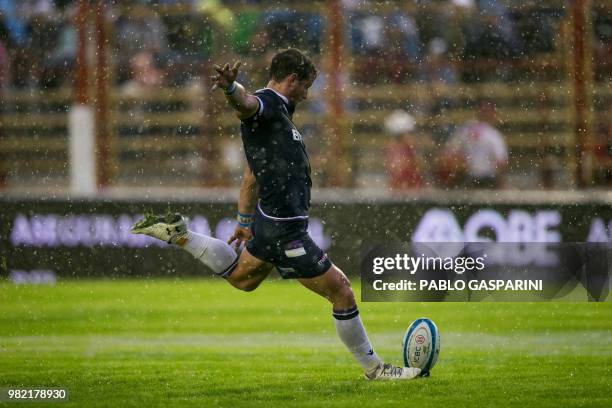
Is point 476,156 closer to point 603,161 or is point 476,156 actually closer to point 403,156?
point 403,156

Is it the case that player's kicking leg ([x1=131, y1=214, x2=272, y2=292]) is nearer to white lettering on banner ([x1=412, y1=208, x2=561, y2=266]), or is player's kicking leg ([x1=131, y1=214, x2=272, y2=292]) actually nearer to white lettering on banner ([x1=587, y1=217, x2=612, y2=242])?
white lettering on banner ([x1=412, y1=208, x2=561, y2=266])

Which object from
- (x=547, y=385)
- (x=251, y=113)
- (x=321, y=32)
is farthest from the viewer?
(x=321, y=32)

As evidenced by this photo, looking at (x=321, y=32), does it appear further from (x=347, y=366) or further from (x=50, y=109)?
(x=347, y=366)

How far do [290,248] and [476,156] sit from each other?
8849 millimetres

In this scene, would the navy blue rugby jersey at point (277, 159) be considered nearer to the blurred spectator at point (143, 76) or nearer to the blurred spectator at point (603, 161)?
the blurred spectator at point (603, 161)

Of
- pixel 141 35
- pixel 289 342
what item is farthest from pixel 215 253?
pixel 141 35

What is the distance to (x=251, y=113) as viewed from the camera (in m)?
7.17

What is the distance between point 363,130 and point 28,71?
14.9 ft

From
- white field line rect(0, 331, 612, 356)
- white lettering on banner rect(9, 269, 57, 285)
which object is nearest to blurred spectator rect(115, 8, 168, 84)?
white lettering on banner rect(9, 269, 57, 285)

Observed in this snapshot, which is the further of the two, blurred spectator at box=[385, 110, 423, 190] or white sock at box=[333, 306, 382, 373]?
blurred spectator at box=[385, 110, 423, 190]

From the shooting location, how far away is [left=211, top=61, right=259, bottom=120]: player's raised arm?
6762 mm

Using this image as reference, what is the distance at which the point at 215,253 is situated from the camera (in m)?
8.09

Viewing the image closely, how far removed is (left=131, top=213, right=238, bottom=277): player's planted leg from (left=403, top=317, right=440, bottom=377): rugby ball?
1.21 metres

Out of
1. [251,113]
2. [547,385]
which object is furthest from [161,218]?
[547,385]
